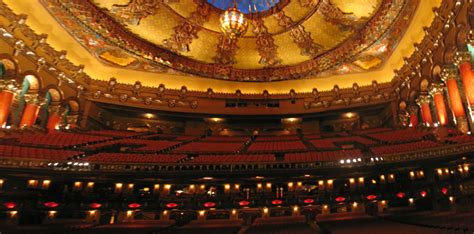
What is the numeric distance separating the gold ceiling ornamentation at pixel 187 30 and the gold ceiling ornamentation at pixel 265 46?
1.95 meters

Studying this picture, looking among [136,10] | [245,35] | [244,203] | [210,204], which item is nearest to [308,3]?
[245,35]

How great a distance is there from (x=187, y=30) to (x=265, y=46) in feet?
10.5

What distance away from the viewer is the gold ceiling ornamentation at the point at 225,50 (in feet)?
32.3

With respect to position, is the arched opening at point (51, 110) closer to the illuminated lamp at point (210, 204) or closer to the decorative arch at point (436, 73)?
the illuminated lamp at point (210, 204)

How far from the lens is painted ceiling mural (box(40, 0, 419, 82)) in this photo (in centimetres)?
799

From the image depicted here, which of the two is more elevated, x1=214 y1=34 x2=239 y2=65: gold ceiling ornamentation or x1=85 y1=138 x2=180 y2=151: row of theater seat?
x1=214 y1=34 x2=239 y2=65: gold ceiling ornamentation

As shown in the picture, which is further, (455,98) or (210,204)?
(455,98)

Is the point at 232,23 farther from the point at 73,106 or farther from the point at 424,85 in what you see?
the point at 73,106

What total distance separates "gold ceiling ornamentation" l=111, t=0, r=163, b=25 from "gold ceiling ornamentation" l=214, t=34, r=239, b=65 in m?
2.69

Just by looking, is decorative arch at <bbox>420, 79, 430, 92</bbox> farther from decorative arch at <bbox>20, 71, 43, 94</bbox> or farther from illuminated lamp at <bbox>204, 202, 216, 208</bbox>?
decorative arch at <bbox>20, 71, 43, 94</bbox>

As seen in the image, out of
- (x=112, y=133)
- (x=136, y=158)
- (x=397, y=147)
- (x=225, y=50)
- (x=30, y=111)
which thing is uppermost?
(x=225, y=50)

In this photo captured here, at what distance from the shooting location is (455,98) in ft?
21.7

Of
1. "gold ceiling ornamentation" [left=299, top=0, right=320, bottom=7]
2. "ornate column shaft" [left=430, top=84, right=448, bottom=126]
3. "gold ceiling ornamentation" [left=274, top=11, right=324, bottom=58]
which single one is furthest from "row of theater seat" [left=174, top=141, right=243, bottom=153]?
"ornate column shaft" [left=430, top=84, right=448, bottom=126]

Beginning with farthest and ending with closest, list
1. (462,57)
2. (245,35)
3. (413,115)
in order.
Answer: (245,35)
(413,115)
(462,57)
